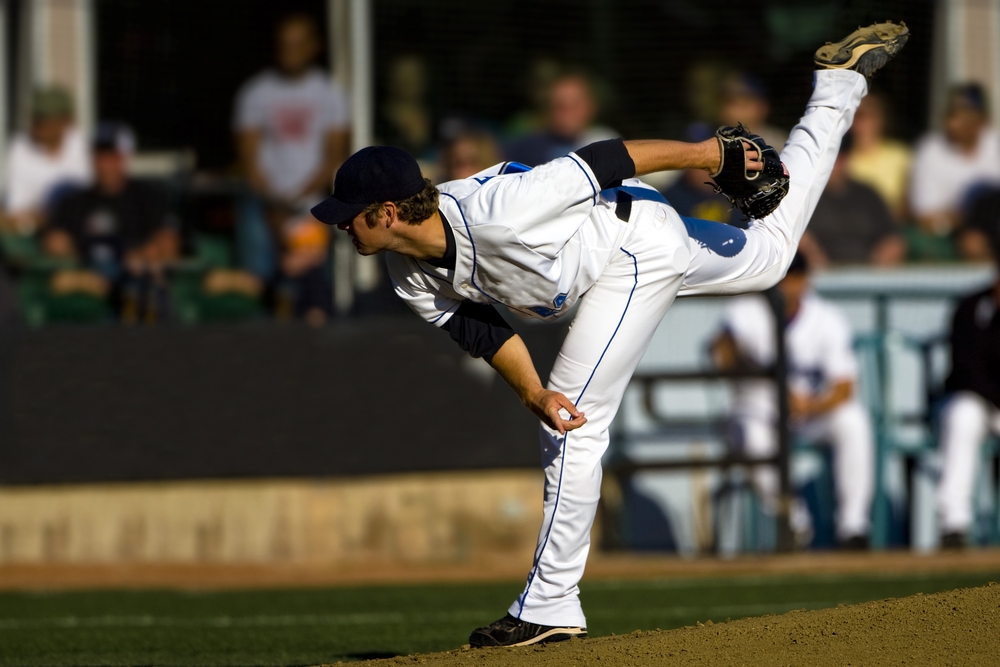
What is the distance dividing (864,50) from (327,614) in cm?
406

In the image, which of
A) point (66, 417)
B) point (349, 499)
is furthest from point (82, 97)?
point (349, 499)

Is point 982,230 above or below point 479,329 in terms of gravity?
above

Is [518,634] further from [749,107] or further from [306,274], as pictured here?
[749,107]

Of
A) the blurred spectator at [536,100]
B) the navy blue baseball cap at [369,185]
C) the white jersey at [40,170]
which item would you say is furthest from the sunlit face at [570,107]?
the navy blue baseball cap at [369,185]

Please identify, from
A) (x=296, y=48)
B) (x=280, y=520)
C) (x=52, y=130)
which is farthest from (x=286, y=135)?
(x=280, y=520)

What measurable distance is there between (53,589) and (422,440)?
269 centimetres

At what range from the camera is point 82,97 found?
11789 millimetres

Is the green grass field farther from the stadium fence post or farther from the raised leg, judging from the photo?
the raised leg

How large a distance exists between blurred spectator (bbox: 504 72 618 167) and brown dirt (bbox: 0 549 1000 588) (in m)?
3.25

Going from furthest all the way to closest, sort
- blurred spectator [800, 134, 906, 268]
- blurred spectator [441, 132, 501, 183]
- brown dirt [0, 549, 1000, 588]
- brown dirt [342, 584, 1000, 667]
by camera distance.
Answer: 1. blurred spectator [800, 134, 906, 268]
2. blurred spectator [441, 132, 501, 183]
3. brown dirt [0, 549, 1000, 588]
4. brown dirt [342, 584, 1000, 667]

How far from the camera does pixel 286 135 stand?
10.8 metres

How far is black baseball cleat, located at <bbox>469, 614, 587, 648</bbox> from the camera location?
16.4ft

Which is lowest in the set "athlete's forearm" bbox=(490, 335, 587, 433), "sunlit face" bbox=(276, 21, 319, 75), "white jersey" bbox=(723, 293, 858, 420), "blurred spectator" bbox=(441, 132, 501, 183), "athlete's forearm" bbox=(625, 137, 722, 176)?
"white jersey" bbox=(723, 293, 858, 420)

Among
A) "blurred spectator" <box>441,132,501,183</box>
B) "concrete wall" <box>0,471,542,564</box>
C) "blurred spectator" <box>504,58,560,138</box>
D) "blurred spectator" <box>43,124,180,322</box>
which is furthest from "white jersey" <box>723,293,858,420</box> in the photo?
"blurred spectator" <box>43,124,180,322</box>
